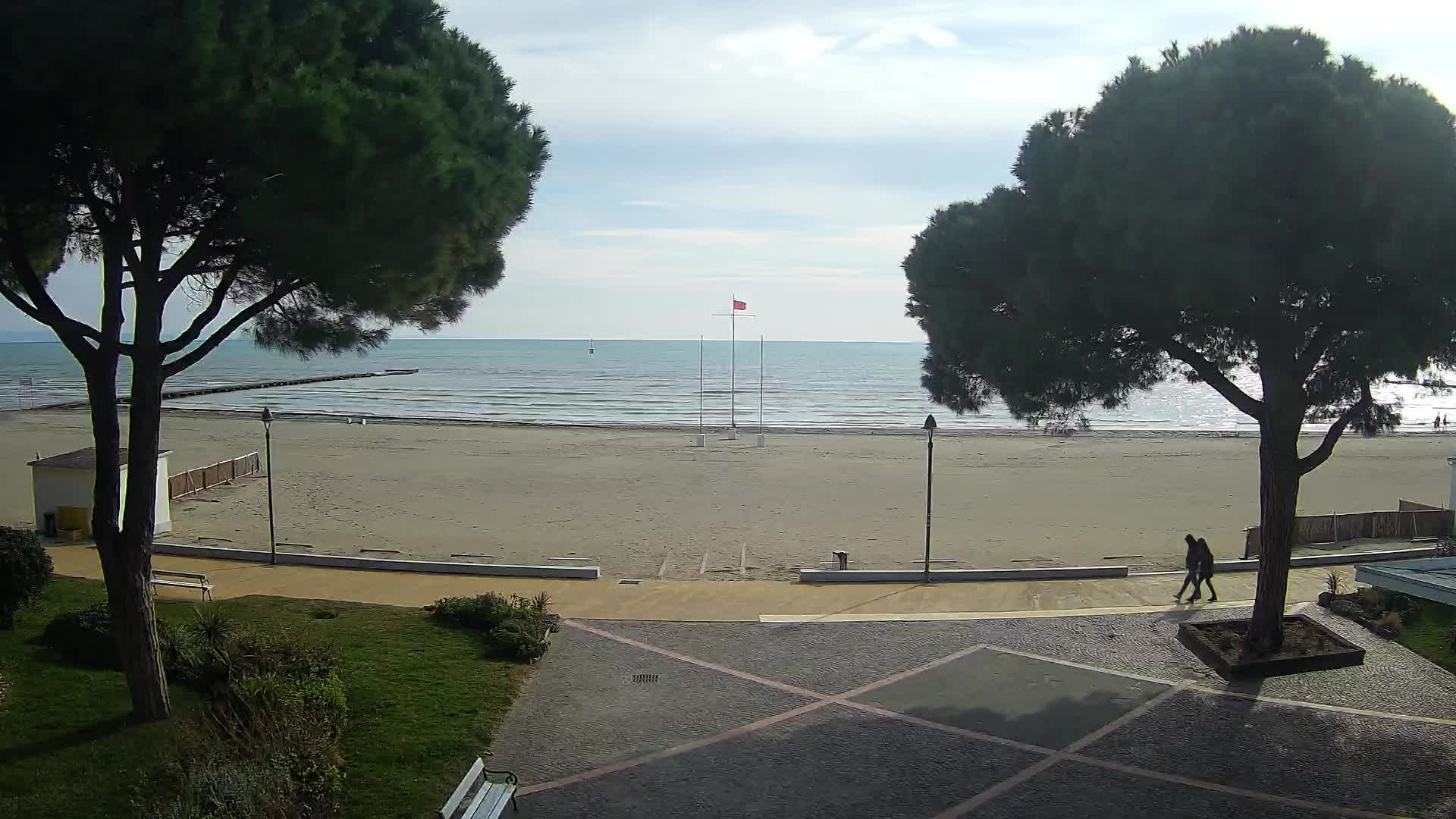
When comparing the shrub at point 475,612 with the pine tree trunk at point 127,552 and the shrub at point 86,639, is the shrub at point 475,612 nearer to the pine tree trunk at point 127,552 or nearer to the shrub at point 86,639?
the shrub at point 86,639

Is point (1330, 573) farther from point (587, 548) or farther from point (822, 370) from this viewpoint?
point (822, 370)

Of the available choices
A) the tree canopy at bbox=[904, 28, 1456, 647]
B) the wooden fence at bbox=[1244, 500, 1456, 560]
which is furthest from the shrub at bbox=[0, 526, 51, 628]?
the wooden fence at bbox=[1244, 500, 1456, 560]

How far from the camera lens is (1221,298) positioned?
33.3 ft

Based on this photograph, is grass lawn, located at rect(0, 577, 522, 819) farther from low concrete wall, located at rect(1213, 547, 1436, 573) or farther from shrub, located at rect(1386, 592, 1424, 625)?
low concrete wall, located at rect(1213, 547, 1436, 573)

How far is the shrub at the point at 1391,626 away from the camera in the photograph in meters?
13.1

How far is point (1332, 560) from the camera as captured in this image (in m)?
18.0

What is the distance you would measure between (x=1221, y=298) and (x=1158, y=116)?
2.10m

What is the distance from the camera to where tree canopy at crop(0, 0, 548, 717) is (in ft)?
23.4

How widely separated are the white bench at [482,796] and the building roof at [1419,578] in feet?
30.1

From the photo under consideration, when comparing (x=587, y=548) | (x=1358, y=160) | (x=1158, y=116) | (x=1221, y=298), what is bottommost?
(x=587, y=548)

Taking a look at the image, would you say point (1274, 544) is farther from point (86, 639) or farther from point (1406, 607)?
point (86, 639)

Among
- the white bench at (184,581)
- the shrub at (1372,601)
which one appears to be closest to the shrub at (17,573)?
the white bench at (184,581)

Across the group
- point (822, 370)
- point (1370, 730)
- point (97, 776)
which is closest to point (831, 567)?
point (1370, 730)

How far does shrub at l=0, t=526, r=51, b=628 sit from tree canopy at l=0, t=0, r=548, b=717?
348 cm
